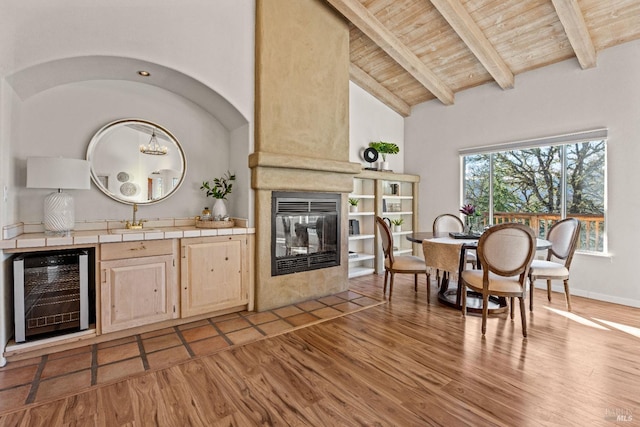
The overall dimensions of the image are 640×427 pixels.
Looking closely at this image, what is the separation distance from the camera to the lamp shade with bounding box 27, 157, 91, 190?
251 cm

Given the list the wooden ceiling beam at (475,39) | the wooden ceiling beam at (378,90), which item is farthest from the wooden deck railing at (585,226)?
the wooden ceiling beam at (378,90)

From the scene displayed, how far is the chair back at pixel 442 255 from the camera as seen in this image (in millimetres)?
3238

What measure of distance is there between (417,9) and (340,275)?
342cm

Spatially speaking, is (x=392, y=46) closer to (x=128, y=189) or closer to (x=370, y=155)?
(x=370, y=155)

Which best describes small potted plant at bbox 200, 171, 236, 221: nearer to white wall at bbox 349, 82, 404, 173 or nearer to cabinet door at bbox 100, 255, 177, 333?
cabinet door at bbox 100, 255, 177, 333

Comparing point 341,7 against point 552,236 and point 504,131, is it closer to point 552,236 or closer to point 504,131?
point 504,131

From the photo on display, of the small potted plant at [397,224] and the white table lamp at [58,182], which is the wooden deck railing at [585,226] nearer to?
the small potted plant at [397,224]

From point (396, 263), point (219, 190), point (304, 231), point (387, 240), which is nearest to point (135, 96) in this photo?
point (219, 190)

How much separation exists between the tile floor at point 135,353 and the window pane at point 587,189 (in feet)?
10.4

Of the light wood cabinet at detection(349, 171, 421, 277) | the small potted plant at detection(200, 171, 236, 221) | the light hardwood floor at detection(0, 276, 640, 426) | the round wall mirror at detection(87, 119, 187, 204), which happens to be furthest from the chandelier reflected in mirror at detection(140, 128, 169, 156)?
the light wood cabinet at detection(349, 171, 421, 277)

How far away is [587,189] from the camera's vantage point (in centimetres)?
402

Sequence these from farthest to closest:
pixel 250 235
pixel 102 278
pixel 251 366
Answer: pixel 250 235, pixel 102 278, pixel 251 366

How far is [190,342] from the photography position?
2668 millimetres

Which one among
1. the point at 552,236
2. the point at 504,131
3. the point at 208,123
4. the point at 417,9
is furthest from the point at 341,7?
the point at 552,236
